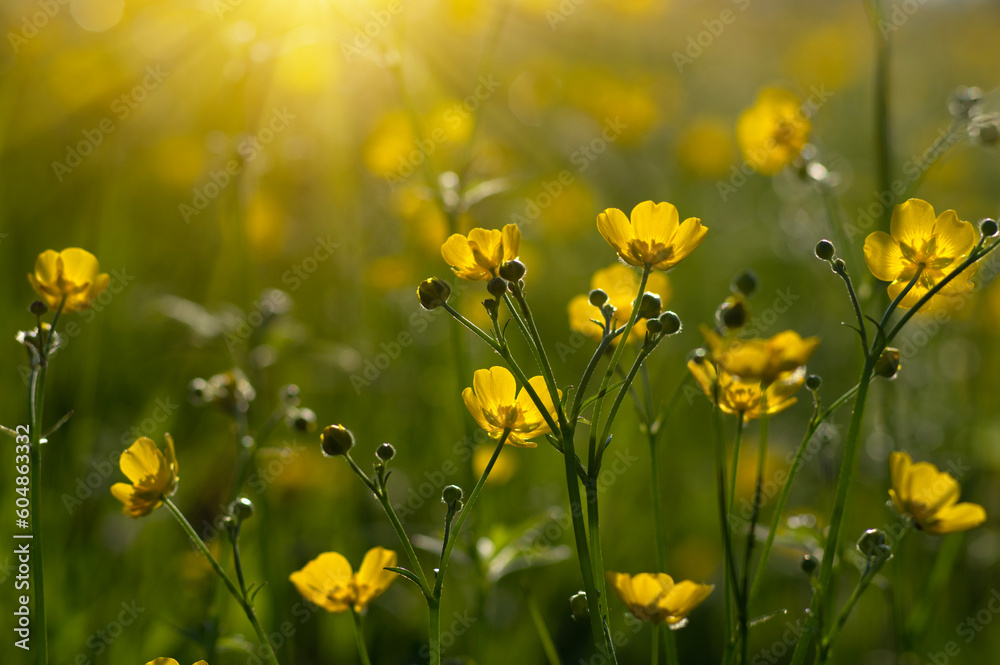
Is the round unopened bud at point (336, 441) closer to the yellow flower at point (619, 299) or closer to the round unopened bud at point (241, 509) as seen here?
the round unopened bud at point (241, 509)

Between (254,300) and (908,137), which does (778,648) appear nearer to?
(254,300)

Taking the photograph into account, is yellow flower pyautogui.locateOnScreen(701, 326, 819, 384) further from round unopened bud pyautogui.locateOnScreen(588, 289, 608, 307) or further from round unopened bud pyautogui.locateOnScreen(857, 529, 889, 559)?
round unopened bud pyautogui.locateOnScreen(857, 529, 889, 559)

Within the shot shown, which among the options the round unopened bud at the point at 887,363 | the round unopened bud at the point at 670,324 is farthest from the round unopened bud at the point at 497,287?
the round unopened bud at the point at 887,363

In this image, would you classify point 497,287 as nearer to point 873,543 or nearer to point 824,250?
point 824,250

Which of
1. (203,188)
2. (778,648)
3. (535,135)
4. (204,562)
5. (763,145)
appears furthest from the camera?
(535,135)

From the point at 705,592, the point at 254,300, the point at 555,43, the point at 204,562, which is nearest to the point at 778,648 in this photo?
the point at 705,592
